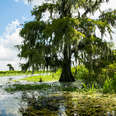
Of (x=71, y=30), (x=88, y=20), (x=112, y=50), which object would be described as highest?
(x=88, y=20)

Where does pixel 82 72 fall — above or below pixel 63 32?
below

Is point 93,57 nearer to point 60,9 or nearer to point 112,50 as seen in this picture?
point 112,50

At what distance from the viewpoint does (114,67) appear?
A: 35.0 ft

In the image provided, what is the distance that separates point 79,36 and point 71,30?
629 millimetres

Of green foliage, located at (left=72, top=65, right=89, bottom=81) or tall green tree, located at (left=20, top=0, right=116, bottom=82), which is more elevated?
tall green tree, located at (left=20, top=0, right=116, bottom=82)

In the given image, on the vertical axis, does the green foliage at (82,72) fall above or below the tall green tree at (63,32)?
below

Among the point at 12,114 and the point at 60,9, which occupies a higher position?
the point at 60,9

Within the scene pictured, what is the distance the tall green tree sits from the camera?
42.7 ft

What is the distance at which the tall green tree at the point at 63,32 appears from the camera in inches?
513

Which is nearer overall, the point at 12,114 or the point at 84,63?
the point at 12,114

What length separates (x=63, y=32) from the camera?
13.2m

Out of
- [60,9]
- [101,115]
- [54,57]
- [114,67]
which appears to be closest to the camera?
[101,115]

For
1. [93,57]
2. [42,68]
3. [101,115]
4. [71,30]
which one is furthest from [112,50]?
[101,115]

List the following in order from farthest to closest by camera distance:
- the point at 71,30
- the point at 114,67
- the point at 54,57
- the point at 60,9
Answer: the point at 60,9 → the point at 54,57 → the point at 71,30 → the point at 114,67
